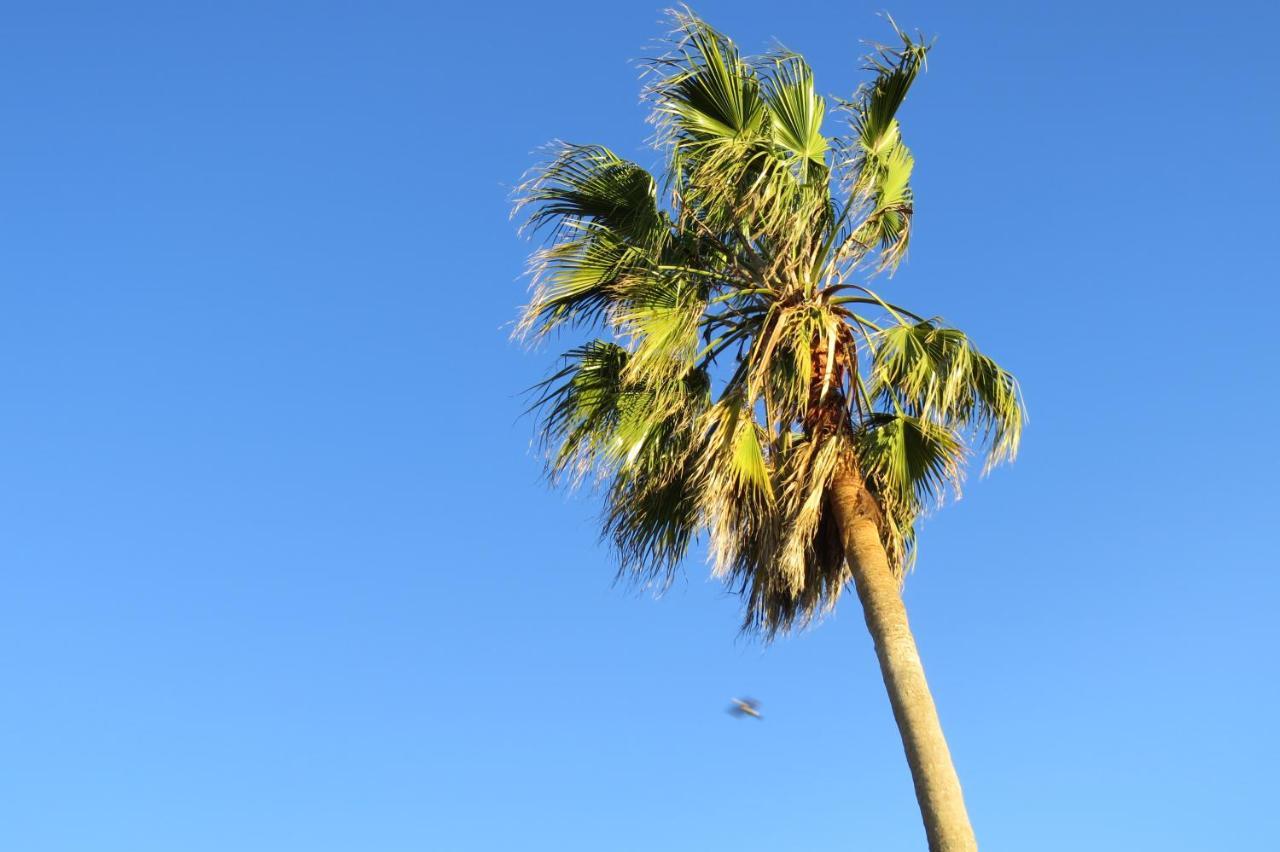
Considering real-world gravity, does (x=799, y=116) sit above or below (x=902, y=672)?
above

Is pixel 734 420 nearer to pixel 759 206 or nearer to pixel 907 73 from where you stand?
pixel 759 206

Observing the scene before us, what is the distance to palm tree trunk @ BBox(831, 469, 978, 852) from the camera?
8562 millimetres

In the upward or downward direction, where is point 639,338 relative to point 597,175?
downward

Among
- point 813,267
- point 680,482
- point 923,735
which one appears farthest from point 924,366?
point 923,735

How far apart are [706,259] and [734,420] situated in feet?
4.91

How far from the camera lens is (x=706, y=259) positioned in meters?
11.5

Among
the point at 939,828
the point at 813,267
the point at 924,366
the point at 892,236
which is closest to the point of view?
the point at 939,828

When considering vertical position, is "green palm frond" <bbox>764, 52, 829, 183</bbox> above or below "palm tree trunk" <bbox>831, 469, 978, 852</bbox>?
above

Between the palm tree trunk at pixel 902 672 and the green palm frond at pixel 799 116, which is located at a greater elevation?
the green palm frond at pixel 799 116

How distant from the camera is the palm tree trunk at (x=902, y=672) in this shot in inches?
337

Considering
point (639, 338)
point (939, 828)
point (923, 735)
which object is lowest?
point (939, 828)

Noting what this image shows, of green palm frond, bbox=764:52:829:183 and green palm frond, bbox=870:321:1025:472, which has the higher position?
green palm frond, bbox=764:52:829:183

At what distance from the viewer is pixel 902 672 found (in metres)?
9.29

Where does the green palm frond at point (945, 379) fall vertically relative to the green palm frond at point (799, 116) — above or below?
below
